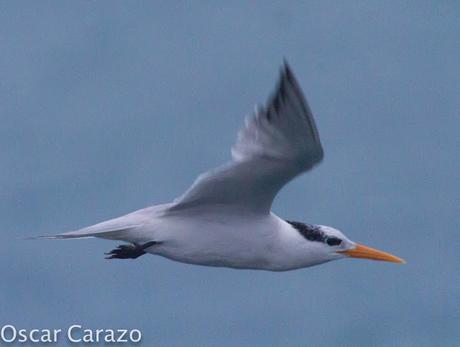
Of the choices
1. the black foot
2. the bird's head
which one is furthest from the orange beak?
the black foot

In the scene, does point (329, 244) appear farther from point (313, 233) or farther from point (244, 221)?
point (244, 221)

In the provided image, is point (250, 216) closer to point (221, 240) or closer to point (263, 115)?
point (221, 240)

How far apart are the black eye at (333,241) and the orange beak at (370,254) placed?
19 cm

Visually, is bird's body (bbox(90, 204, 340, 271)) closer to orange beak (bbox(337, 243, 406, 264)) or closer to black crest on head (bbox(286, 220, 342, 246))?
black crest on head (bbox(286, 220, 342, 246))

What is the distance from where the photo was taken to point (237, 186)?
9070 mm

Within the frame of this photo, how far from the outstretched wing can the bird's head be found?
77 centimetres

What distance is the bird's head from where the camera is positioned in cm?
1007

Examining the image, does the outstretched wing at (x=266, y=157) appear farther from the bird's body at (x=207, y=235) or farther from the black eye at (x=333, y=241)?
the black eye at (x=333, y=241)

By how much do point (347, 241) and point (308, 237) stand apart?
0.57 metres

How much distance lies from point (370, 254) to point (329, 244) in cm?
74

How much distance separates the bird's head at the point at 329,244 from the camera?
33.0ft

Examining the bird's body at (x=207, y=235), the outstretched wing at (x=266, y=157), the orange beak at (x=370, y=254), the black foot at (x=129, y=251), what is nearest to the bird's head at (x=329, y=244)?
the orange beak at (x=370, y=254)

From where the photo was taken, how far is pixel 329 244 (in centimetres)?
1024

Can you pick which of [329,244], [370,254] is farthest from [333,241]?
[370,254]
